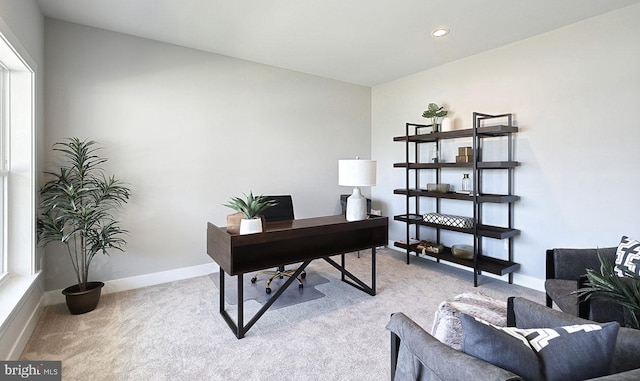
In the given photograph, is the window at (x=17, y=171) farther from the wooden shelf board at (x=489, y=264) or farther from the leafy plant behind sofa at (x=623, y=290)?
the wooden shelf board at (x=489, y=264)

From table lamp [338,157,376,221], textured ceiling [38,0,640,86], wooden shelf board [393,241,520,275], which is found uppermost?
textured ceiling [38,0,640,86]

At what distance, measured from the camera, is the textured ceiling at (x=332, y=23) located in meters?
2.68

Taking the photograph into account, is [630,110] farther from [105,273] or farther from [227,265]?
[105,273]

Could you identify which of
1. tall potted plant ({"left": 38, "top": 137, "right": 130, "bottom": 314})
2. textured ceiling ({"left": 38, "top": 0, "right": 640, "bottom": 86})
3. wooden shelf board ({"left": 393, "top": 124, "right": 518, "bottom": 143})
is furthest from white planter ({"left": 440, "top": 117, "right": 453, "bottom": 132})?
tall potted plant ({"left": 38, "top": 137, "right": 130, "bottom": 314})

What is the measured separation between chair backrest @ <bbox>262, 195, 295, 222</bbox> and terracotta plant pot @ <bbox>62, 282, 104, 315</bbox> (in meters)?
1.72

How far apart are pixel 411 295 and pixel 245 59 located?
3.45m

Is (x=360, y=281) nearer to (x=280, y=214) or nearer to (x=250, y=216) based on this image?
(x=280, y=214)

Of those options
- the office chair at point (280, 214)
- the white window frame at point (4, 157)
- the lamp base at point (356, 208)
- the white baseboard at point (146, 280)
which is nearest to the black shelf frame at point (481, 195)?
the lamp base at point (356, 208)

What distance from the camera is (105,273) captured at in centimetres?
324

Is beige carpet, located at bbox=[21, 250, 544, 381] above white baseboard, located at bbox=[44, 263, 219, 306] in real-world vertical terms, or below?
below

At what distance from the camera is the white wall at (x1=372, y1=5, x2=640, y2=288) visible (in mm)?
2777

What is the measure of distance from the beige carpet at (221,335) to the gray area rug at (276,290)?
0.33ft

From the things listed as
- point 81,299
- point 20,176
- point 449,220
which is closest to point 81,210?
point 20,176

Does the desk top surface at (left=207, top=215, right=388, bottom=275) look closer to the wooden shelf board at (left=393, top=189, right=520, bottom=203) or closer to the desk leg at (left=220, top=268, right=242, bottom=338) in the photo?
the desk leg at (left=220, top=268, right=242, bottom=338)
